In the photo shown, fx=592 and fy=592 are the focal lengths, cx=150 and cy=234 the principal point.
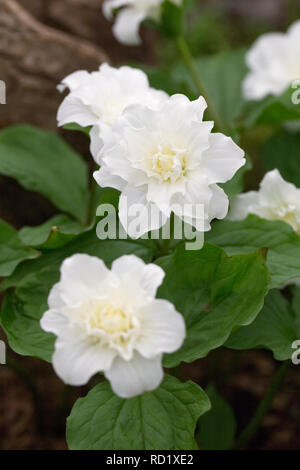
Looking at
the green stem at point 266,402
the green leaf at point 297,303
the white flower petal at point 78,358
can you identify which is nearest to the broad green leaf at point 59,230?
the white flower petal at point 78,358

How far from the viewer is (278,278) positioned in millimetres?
1336

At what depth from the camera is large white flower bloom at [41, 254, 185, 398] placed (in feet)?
3.50

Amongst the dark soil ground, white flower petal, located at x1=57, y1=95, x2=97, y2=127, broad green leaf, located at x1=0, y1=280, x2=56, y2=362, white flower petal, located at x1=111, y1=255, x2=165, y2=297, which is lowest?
the dark soil ground

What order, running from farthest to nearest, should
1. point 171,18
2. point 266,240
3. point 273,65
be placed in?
point 273,65, point 171,18, point 266,240

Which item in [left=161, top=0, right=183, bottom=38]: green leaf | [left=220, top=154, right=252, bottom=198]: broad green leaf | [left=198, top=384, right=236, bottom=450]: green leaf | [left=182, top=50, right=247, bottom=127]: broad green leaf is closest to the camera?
[left=220, top=154, right=252, bottom=198]: broad green leaf

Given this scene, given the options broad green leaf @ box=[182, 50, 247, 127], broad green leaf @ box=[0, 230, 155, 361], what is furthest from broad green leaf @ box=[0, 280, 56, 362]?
broad green leaf @ box=[182, 50, 247, 127]

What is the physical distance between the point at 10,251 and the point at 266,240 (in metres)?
0.64

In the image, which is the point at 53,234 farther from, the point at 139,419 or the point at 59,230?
the point at 139,419

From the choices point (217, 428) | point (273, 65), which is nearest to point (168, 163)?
point (217, 428)

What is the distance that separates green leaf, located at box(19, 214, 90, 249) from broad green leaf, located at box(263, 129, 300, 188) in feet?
2.32

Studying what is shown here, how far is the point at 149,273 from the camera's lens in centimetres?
111

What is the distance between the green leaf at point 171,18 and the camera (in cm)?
192

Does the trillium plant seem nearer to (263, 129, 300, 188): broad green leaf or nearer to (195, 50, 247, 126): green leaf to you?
(263, 129, 300, 188): broad green leaf

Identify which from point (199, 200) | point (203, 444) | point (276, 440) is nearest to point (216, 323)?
point (199, 200)
